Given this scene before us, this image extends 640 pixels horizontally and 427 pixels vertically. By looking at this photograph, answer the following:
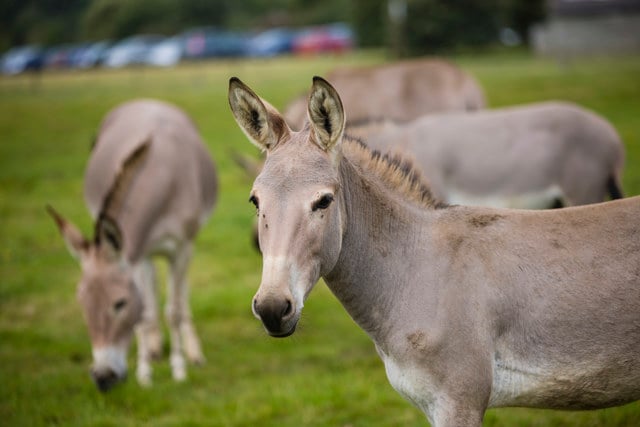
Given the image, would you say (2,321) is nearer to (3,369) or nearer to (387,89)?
(3,369)

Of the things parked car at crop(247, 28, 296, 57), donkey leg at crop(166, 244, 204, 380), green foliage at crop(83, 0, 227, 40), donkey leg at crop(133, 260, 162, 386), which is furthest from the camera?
parked car at crop(247, 28, 296, 57)

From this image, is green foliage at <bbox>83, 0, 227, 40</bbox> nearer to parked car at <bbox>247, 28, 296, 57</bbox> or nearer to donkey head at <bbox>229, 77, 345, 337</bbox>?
donkey head at <bbox>229, 77, 345, 337</bbox>

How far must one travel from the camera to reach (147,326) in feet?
21.9

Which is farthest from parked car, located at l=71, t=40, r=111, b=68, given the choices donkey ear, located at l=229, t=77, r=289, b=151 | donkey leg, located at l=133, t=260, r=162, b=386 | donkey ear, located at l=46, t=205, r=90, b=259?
donkey ear, located at l=229, t=77, r=289, b=151

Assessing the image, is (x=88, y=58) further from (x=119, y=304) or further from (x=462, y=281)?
(x=462, y=281)

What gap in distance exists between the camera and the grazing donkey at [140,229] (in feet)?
18.7

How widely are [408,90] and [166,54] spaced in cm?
3413

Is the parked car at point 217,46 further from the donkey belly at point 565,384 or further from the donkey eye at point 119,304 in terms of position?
the donkey belly at point 565,384

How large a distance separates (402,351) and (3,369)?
490 centimetres

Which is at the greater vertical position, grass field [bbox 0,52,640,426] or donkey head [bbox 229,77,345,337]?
donkey head [bbox 229,77,345,337]

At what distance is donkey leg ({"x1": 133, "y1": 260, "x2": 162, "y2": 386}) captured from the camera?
6.28 metres

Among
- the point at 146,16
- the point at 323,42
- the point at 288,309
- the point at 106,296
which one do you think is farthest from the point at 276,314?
the point at 323,42

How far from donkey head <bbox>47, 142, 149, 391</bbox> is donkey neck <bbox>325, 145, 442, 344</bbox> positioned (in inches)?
114

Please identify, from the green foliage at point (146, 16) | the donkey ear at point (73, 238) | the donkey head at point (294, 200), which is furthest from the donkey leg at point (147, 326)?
the green foliage at point (146, 16)
